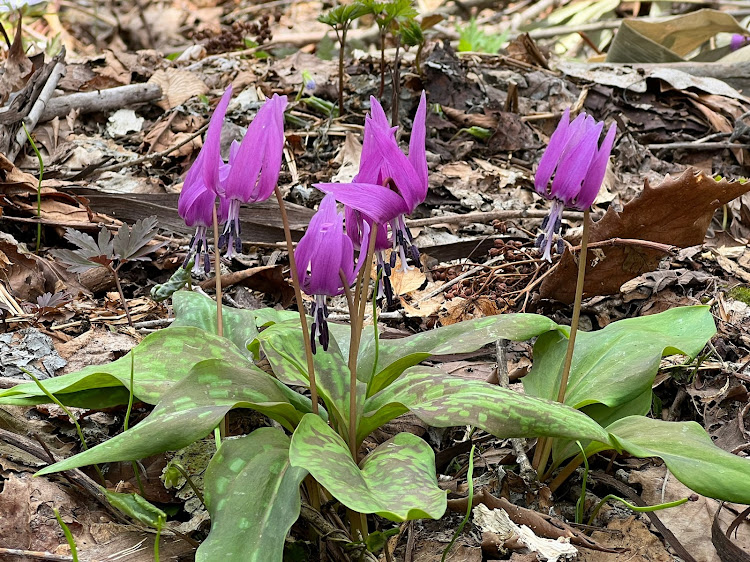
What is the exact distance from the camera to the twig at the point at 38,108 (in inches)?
126

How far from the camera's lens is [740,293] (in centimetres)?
261

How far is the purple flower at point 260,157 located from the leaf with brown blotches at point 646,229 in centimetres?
126

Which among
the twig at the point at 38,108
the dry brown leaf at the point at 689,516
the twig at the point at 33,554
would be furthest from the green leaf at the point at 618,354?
the twig at the point at 38,108

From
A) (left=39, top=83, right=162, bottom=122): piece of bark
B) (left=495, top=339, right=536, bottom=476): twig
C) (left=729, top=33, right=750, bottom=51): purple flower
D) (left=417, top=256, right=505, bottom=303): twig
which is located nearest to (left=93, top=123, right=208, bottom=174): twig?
(left=39, top=83, right=162, bottom=122): piece of bark

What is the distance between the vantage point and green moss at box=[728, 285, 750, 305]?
2585mm

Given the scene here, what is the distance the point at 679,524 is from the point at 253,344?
113 centimetres

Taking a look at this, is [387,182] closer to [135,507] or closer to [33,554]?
[135,507]

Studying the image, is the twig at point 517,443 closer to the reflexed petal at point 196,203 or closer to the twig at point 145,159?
the reflexed petal at point 196,203

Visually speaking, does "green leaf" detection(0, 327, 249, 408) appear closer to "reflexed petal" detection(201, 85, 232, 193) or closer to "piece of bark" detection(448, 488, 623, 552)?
"reflexed petal" detection(201, 85, 232, 193)

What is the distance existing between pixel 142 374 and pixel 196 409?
301mm

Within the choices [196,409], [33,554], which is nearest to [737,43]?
[196,409]

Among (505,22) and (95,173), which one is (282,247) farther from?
(505,22)

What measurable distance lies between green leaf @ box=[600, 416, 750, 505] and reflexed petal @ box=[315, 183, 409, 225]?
648 millimetres

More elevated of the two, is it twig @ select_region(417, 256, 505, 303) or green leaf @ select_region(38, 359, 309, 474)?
green leaf @ select_region(38, 359, 309, 474)
